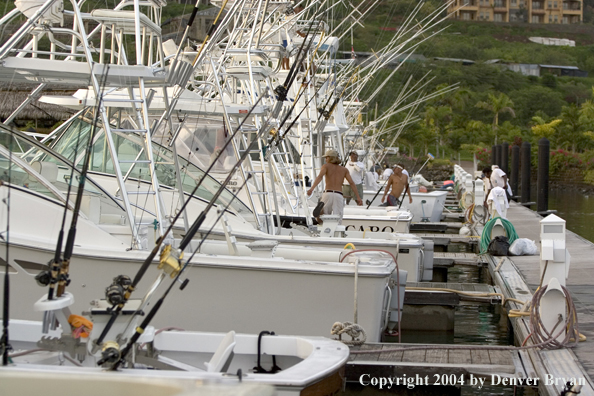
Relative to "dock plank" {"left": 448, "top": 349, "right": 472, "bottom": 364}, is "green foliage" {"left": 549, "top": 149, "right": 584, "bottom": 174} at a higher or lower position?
lower

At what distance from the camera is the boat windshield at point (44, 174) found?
722 cm

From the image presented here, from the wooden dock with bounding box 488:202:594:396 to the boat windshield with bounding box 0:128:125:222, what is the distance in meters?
4.35

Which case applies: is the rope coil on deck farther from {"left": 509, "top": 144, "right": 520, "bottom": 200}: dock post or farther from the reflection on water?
{"left": 509, "top": 144, "right": 520, "bottom": 200}: dock post

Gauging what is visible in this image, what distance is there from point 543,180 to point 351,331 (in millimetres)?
19380

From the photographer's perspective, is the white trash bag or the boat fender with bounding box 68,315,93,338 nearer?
the boat fender with bounding box 68,315,93,338

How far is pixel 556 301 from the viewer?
6.90 m

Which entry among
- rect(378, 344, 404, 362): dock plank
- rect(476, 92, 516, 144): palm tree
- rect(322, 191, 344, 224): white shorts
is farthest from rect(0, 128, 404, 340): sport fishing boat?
rect(476, 92, 516, 144): palm tree

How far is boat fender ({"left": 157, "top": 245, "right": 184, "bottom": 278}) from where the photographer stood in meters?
4.62

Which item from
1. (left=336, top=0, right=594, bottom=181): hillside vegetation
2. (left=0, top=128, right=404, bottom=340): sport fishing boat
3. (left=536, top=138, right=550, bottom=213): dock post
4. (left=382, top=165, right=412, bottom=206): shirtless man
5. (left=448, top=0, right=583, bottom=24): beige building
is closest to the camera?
(left=0, top=128, right=404, bottom=340): sport fishing boat

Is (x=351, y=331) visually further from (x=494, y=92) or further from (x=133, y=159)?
(x=494, y=92)

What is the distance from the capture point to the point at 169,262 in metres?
4.63

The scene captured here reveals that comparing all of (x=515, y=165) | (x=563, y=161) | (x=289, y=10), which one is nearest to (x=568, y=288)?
(x=289, y=10)

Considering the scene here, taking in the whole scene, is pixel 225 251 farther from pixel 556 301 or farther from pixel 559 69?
pixel 559 69

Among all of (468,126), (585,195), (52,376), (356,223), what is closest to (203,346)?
(52,376)
